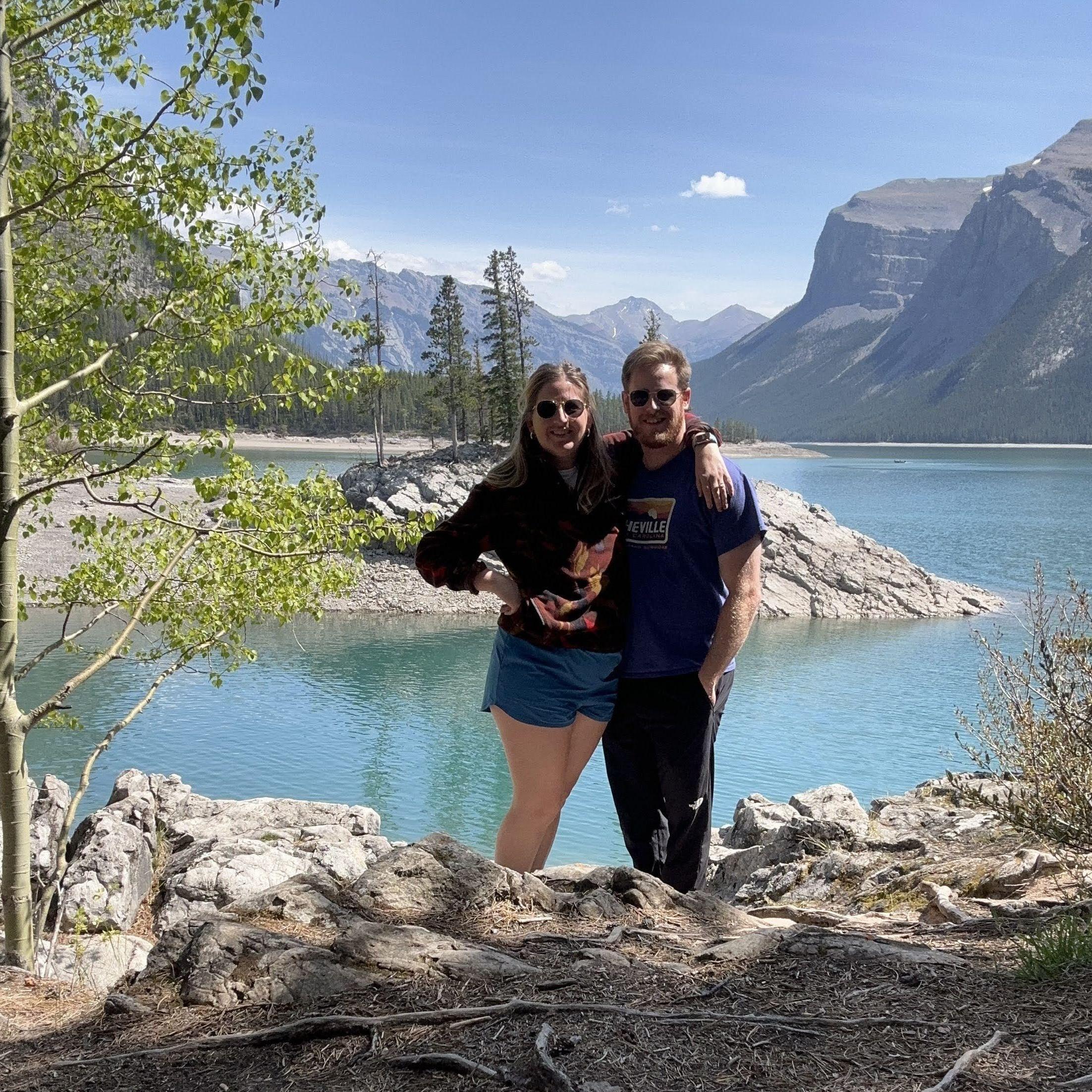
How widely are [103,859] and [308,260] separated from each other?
6.13 metres

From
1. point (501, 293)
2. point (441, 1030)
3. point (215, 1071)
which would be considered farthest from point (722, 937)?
point (501, 293)

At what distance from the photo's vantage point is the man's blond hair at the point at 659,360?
4.41 meters

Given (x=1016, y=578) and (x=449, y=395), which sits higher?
(x=449, y=395)

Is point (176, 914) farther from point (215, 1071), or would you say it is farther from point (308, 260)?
point (215, 1071)

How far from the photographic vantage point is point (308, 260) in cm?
679

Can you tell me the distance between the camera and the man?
14.4 ft

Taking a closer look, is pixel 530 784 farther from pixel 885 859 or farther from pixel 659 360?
pixel 885 859

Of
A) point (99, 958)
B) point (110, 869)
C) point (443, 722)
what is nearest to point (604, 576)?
point (99, 958)

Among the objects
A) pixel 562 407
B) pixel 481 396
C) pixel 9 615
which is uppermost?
pixel 481 396

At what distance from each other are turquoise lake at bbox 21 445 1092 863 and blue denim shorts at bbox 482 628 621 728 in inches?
355

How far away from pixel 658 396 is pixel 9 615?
11.6ft

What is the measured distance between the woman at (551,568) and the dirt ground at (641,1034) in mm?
963

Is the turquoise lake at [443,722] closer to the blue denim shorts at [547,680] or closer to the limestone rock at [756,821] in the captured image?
the limestone rock at [756,821]

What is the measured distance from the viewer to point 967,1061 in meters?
2.79
